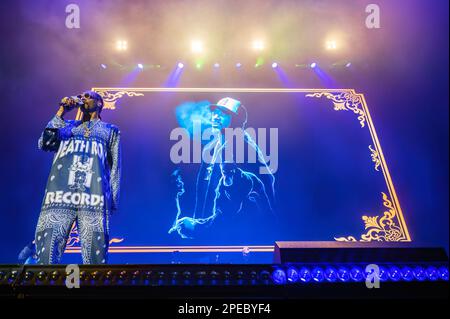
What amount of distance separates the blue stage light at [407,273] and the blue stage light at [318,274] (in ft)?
0.99

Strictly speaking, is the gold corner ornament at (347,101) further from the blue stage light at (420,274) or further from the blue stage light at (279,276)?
the blue stage light at (279,276)

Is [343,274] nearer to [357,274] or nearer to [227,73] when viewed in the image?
[357,274]

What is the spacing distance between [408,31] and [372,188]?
1710mm

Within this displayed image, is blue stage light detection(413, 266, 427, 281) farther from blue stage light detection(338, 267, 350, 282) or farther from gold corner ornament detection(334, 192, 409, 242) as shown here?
gold corner ornament detection(334, 192, 409, 242)

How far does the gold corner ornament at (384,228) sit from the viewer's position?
379cm

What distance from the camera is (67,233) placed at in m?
1.97

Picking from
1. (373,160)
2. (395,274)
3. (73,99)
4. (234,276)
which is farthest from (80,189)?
(373,160)

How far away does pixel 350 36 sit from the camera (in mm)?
4316

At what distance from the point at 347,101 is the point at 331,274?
3395 mm

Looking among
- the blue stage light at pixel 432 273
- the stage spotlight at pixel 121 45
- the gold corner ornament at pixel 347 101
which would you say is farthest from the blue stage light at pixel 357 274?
the stage spotlight at pixel 121 45
